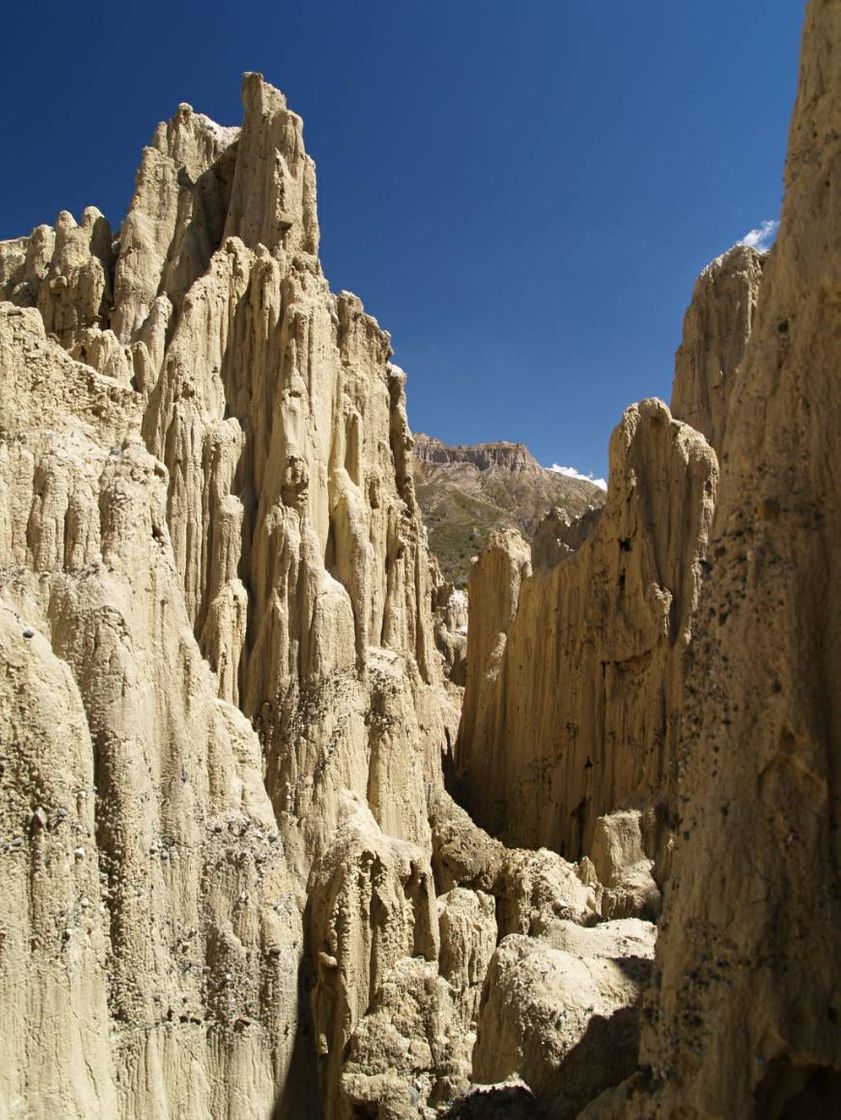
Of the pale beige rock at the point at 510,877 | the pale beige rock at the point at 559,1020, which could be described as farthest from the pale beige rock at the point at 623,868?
the pale beige rock at the point at 559,1020

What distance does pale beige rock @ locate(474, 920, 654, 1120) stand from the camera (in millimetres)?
12094

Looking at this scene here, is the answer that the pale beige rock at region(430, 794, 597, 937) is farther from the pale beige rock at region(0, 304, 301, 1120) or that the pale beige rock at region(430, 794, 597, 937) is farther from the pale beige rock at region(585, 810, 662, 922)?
Answer: the pale beige rock at region(0, 304, 301, 1120)

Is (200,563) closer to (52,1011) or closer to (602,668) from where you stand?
(52,1011)

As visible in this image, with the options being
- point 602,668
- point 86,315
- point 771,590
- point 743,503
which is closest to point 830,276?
point 743,503

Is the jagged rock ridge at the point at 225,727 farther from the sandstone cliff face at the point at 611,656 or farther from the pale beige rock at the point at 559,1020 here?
the sandstone cliff face at the point at 611,656

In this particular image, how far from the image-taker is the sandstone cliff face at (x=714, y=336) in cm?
3781

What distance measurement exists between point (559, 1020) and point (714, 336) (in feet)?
102

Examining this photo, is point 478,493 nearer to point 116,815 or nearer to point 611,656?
point 611,656

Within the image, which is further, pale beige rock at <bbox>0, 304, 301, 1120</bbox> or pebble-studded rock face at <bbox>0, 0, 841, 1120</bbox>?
pale beige rock at <bbox>0, 304, 301, 1120</bbox>

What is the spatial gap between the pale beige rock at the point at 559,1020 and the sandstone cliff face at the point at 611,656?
11333mm

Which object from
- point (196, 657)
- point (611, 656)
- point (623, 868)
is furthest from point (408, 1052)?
point (611, 656)

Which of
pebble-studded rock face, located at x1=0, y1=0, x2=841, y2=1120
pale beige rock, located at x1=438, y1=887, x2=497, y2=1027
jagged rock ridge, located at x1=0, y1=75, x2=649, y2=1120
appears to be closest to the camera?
pebble-studded rock face, located at x1=0, y1=0, x2=841, y2=1120

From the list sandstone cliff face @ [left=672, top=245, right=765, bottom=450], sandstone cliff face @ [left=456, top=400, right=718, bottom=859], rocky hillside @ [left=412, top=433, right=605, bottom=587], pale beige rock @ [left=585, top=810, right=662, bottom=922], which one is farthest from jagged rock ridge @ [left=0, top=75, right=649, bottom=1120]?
→ rocky hillside @ [left=412, top=433, right=605, bottom=587]

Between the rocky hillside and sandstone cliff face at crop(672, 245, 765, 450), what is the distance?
162 ft
